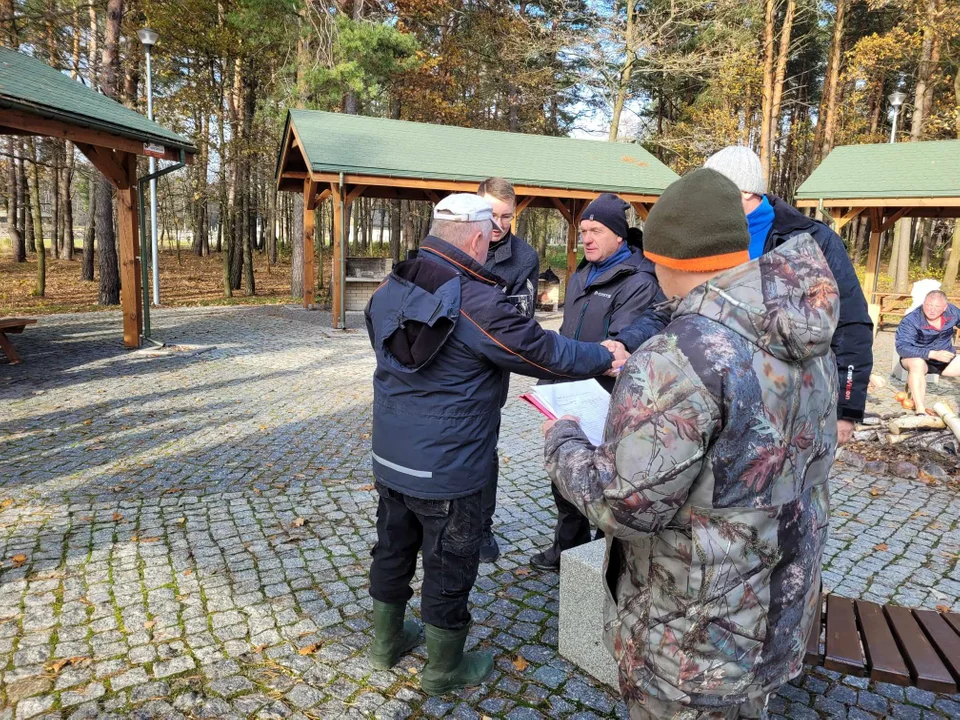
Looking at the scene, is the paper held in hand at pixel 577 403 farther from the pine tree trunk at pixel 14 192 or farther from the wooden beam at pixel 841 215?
the pine tree trunk at pixel 14 192

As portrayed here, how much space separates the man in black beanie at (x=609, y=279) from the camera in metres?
3.12

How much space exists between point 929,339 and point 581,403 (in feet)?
22.6

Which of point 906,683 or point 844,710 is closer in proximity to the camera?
point 906,683

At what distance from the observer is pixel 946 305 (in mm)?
6945

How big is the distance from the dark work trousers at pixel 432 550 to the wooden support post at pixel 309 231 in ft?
43.1

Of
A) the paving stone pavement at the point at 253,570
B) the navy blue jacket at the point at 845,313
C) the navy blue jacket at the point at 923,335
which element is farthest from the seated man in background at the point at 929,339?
the navy blue jacket at the point at 845,313

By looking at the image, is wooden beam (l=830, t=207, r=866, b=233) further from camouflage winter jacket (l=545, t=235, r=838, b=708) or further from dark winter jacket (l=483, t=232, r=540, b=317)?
camouflage winter jacket (l=545, t=235, r=838, b=708)

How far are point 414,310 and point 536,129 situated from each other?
27.6 metres

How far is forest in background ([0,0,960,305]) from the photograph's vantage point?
644 inches

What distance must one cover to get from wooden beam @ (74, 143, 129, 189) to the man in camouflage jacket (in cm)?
959

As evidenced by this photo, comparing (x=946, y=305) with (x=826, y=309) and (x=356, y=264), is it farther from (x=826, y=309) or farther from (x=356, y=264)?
(x=356, y=264)

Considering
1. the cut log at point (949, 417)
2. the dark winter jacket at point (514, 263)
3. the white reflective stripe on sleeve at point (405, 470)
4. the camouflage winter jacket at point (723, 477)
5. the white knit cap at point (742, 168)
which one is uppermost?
the white knit cap at point (742, 168)

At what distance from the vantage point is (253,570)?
3.58m

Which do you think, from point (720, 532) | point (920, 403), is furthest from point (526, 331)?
point (920, 403)
